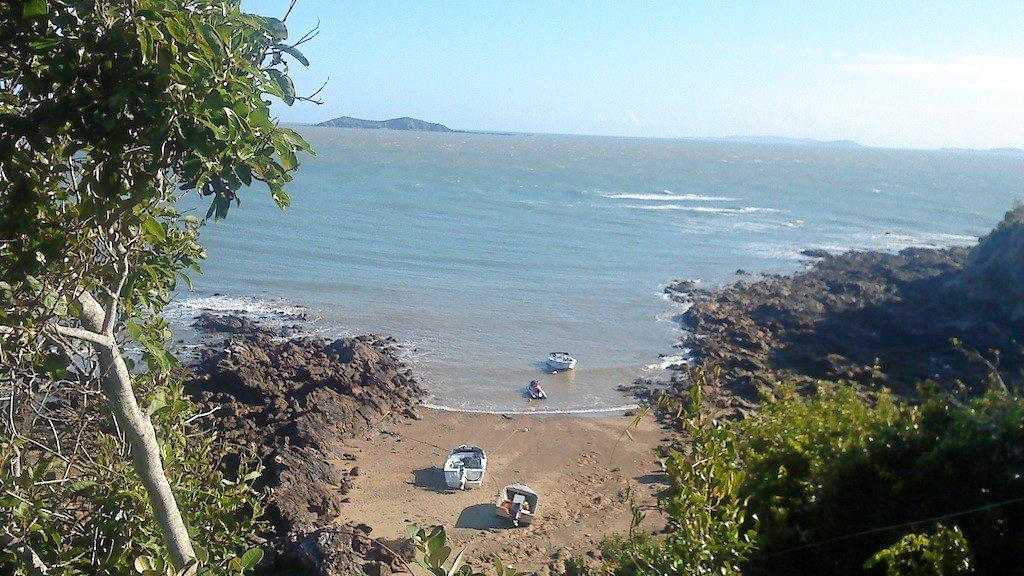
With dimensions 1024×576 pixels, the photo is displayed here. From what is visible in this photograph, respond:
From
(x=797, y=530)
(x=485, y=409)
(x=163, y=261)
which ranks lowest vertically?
(x=485, y=409)

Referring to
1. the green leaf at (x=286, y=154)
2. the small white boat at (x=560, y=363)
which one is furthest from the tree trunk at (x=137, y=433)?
the small white boat at (x=560, y=363)

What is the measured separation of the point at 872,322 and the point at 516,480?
17.4 m

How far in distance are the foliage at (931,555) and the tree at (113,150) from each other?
3.57m

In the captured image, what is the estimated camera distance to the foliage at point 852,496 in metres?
4.12

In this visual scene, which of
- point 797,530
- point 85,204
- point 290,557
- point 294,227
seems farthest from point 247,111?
point 294,227

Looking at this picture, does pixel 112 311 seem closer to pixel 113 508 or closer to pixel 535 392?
pixel 113 508

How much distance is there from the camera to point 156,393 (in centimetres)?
394

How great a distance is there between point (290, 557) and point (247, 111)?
8618 millimetres

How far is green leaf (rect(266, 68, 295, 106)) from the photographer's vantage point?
3384 millimetres

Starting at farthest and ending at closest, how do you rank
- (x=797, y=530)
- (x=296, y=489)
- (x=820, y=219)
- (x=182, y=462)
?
1. (x=820, y=219)
2. (x=296, y=489)
3. (x=797, y=530)
4. (x=182, y=462)

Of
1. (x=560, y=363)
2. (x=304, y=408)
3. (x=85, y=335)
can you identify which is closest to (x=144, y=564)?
(x=85, y=335)

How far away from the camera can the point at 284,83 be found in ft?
11.3

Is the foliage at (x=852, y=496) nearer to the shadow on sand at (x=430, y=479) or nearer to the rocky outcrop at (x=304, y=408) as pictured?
the rocky outcrop at (x=304, y=408)

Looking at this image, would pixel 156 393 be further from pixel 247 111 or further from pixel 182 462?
pixel 247 111
